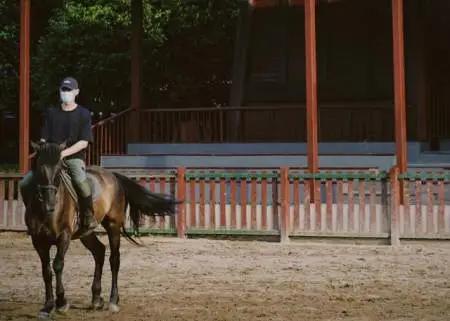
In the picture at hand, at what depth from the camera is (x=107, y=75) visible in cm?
2744

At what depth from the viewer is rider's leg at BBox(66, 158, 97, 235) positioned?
9109 mm

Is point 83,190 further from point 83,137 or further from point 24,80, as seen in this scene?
point 24,80

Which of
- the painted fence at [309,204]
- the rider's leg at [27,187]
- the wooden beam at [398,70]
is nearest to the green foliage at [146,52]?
the painted fence at [309,204]

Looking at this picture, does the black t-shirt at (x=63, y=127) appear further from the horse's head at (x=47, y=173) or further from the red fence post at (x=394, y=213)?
the red fence post at (x=394, y=213)

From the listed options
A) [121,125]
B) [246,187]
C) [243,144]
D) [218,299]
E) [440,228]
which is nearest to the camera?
[218,299]

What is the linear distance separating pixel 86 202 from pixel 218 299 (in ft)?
6.30

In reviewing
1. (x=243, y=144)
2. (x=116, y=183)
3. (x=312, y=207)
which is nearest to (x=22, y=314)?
(x=116, y=183)

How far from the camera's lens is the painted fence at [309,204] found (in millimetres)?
15078

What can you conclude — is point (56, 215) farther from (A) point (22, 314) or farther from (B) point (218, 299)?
(B) point (218, 299)

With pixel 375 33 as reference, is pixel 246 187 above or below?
below

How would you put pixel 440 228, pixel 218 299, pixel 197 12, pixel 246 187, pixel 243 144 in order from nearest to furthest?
pixel 218 299 → pixel 440 228 → pixel 246 187 → pixel 243 144 → pixel 197 12

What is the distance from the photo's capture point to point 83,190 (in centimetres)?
917

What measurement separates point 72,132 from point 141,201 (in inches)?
68.4

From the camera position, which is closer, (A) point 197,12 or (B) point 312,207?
(B) point 312,207
